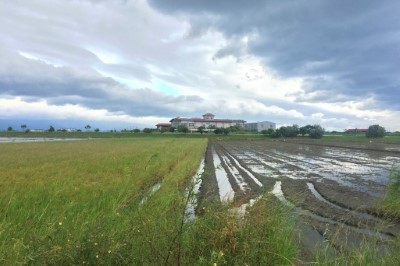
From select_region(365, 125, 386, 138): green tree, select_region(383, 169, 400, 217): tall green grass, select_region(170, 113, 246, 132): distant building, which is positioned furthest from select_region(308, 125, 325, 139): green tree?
select_region(383, 169, 400, 217): tall green grass

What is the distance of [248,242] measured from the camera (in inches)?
175

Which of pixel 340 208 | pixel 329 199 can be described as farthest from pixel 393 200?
pixel 329 199

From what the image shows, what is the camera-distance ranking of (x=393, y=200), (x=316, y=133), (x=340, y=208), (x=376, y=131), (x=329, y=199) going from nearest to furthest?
(x=393, y=200) < (x=340, y=208) < (x=329, y=199) < (x=376, y=131) < (x=316, y=133)

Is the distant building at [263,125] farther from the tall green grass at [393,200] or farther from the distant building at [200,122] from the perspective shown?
the tall green grass at [393,200]

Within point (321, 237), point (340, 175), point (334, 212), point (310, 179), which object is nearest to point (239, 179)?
point (310, 179)

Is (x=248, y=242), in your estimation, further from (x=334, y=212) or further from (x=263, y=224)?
(x=334, y=212)

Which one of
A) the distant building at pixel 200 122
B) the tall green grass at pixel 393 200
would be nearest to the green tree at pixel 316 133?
the distant building at pixel 200 122

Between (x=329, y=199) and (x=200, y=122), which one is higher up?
(x=200, y=122)

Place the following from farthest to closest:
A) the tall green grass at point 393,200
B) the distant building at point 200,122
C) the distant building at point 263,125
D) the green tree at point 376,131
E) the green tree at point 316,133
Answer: the distant building at point 263,125, the distant building at point 200,122, the green tree at point 316,133, the green tree at point 376,131, the tall green grass at point 393,200

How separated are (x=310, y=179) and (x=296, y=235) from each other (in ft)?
35.1

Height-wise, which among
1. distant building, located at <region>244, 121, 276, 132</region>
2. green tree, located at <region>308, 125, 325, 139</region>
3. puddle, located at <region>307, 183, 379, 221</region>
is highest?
distant building, located at <region>244, 121, 276, 132</region>

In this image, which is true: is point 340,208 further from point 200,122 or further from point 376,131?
point 200,122

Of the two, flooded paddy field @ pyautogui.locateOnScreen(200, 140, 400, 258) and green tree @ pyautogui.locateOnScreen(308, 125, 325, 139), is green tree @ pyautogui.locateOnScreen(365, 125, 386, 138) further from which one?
flooded paddy field @ pyautogui.locateOnScreen(200, 140, 400, 258)

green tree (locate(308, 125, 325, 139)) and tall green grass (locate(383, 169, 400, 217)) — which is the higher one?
green tree (locate(308, 125, 325, 139))
